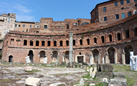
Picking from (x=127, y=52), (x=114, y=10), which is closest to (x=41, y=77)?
(x=127, y=52)

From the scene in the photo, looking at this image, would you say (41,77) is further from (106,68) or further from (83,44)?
(83,44)

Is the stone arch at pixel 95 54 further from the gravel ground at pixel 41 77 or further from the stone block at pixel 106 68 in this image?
the stone block at pixel 106 68

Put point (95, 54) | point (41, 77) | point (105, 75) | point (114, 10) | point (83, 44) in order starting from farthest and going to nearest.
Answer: point (114, 10), point (83, 44), point (95, 54), point (41, 77), point (105, 75)

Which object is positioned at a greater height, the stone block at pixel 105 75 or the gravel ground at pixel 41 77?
the stone block at pixel 105 75

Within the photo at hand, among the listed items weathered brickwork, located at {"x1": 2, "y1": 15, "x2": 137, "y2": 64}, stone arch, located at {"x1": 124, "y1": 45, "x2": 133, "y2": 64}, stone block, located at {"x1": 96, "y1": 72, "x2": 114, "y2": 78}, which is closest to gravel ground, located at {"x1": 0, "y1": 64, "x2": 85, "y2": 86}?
stone block, located at {"x1": 96, "y1": 72, "x2": 114, "y2": 78}

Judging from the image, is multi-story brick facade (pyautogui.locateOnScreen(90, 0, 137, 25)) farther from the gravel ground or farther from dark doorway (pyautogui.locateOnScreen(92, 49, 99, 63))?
the gravel ground

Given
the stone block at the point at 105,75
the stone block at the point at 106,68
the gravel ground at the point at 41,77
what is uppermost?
the stone block at the point at 106,68

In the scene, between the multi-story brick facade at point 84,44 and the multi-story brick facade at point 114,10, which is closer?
the multi-story brick facade at point 84,44

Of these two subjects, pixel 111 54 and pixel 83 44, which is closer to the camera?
pixel 111 54

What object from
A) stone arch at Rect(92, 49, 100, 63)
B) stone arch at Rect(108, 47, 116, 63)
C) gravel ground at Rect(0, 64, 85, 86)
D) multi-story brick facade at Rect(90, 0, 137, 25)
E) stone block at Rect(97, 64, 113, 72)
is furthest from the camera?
multi-story brick facade at Rect(90, 0, 137, 25)

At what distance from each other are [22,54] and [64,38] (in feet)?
38.9

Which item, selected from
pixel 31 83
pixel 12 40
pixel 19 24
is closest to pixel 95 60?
pixel 12 40

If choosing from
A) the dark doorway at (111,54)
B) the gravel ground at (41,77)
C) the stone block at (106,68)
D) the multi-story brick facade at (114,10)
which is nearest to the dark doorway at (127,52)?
the dark doorway at (111,54)

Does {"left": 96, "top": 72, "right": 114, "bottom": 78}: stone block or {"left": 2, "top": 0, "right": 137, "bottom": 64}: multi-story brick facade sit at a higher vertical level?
{"left": 2, "top": 0, "right": 137, "bottom": 64}: multi-story brick facade
